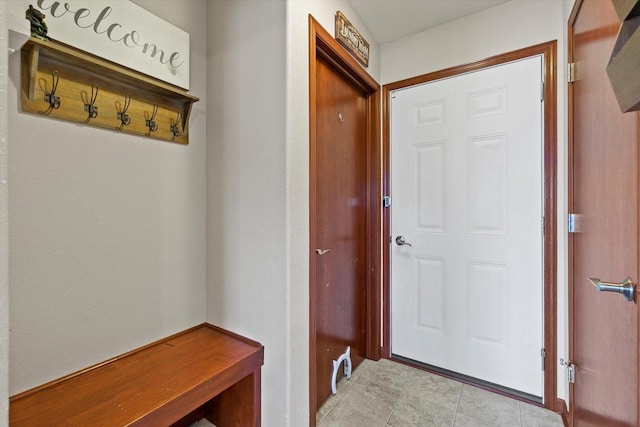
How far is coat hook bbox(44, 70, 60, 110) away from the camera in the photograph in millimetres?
1030

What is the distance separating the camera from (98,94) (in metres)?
1.16

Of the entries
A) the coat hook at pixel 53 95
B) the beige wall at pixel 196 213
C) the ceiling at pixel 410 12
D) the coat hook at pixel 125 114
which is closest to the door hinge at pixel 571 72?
the beige wall at pixel 196 213

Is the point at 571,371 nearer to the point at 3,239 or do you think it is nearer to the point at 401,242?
the point at 401,242

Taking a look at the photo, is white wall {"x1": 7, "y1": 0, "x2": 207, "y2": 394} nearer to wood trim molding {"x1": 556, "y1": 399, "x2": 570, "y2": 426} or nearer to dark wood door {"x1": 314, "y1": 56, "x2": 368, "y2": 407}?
dark wood door {"x1": 314, "y1": 56, "x2": 368, "y2": 407}

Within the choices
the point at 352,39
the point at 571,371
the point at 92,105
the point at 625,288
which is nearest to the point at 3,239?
the point at 92,105

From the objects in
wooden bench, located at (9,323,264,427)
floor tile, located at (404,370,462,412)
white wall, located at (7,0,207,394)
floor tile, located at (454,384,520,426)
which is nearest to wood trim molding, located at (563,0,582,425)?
floor tile, located at (454,384,520,426)

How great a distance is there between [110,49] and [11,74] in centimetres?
34

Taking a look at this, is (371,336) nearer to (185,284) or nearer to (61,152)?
(185,284)

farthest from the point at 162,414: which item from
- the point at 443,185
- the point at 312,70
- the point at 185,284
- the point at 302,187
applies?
the point at 443,185

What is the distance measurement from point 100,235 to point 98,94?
57 cm

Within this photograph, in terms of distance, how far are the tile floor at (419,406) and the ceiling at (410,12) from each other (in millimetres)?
2437

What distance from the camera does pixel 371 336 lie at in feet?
7.20

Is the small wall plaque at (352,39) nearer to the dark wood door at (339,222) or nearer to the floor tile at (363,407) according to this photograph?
the dark wood door at (339,222)

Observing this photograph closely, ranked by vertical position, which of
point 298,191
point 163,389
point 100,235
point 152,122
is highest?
point 152,122
